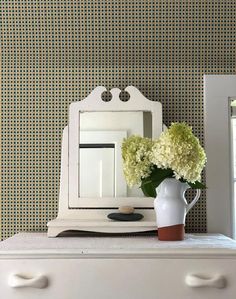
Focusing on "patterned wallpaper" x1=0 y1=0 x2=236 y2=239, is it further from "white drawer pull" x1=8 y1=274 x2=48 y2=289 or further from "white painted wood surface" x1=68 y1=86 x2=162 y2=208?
"white drawer pull" x1=8 y1=274 x2=48 y2=289

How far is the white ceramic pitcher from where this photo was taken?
2.03 metres

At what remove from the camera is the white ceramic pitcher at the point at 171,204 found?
203 cm

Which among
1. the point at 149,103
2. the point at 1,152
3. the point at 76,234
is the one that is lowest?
the point at 76,234

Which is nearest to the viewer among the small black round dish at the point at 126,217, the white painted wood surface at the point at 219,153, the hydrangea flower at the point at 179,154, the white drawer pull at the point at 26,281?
the white drawer pull at the point at 26,281

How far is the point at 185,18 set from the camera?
7.87 feet

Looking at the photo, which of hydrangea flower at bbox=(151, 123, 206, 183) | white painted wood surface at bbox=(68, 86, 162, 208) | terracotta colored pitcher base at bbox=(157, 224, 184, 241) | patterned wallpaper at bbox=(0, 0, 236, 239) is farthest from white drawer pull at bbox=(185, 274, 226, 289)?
patterned wallpaper at bbox=(0, 0, 236, 239)

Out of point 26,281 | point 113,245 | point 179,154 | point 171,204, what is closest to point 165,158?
point 179,154

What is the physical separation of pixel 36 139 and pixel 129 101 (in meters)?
0.43

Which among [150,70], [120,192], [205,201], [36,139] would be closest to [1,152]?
[36,139]

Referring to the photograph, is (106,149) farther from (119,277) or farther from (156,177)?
(119,277)

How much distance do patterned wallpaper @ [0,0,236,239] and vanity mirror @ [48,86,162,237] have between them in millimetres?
82

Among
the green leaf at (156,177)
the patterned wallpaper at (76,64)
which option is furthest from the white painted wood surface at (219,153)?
the green leaf at (156,177)

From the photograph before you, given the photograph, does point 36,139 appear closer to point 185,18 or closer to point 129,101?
point 129,101

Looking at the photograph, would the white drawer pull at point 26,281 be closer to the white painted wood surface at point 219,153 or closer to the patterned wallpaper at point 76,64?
the patterned wallpaper at point 76,64
